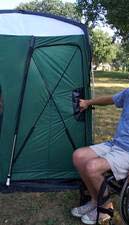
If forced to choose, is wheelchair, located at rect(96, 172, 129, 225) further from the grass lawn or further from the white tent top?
the white tent top

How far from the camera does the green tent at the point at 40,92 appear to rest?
5617 millimetres

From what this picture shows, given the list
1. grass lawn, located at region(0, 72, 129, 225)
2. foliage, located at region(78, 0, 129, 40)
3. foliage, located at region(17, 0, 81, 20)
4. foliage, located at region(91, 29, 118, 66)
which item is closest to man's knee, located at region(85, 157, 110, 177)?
grass lawn, located at region(0, 72, 129, 225)

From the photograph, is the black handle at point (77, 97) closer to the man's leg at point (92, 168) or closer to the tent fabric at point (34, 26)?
the tent fabric at point (34, 26)

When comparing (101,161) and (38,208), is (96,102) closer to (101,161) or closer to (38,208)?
(101,161)

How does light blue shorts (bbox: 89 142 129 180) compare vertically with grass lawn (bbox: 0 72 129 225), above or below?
above

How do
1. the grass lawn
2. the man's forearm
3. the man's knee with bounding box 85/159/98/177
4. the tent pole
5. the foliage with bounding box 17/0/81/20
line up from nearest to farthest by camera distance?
1. the man's knee with bounding box 85/159/98/177
2. the grass lawn
3. the man's forearm
4. the tent pole
5. the foliage with bounding box 17/0/81/20

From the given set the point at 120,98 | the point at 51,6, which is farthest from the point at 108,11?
the point at 51,6

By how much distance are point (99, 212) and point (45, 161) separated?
57.7 inches

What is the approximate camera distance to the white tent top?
560cm

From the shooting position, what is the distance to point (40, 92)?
227 inches

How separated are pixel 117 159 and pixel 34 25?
2136mm

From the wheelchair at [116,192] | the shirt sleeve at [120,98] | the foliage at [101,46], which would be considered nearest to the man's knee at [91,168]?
the wheelchair at [116,192]

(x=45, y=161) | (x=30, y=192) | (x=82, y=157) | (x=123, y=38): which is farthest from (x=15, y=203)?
(x=123, y=38)

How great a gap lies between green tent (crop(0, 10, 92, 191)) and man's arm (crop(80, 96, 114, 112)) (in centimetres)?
Answer: 18
